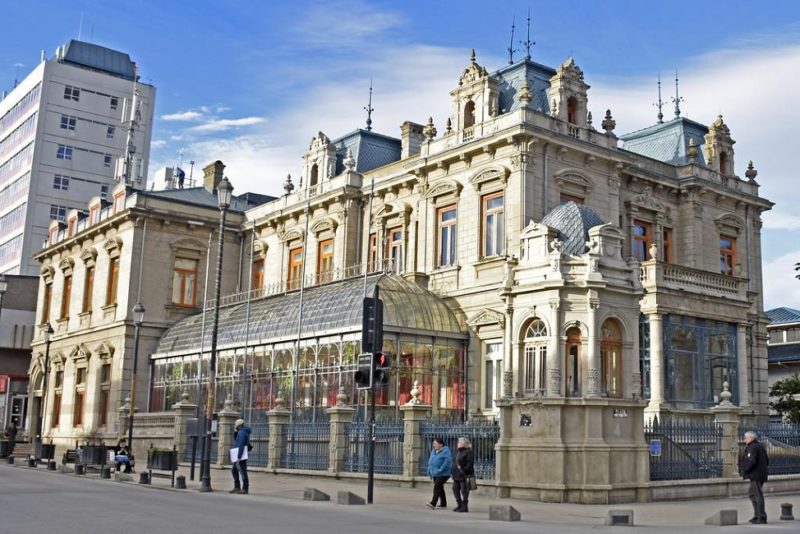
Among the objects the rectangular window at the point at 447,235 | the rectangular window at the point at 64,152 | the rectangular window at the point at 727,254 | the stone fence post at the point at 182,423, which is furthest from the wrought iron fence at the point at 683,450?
the rectangular window at the point at 64,152

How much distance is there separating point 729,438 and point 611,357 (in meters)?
4.08

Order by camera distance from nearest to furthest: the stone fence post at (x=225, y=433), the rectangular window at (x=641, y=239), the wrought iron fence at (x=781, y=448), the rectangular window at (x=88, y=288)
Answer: the wrought iron fence at (x=781, y=448) < the stone fence post at (x=225, y=433) < the rectangular window at (x=641, y=239) < the rectangular window at (x=88, y=288)

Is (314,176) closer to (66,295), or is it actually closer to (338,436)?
(66,295)

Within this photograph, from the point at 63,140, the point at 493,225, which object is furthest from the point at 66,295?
the point at 63,140

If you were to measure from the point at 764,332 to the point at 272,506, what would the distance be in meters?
26.3

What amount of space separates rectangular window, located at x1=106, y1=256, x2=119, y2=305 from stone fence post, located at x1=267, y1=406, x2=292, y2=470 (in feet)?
63.6

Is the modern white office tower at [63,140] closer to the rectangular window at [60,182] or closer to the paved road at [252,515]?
the rectangular window at [60,182]

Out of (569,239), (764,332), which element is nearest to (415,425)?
(569,239)

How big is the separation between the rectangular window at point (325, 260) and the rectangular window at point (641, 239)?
1214 centimetres

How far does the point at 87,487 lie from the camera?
21.5 metres

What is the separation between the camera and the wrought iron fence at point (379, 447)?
2378 cm

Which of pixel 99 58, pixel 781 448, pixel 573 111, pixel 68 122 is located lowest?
pixel 781 448

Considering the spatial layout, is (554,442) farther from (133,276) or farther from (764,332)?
(133,276)

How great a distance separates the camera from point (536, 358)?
2130 cm
